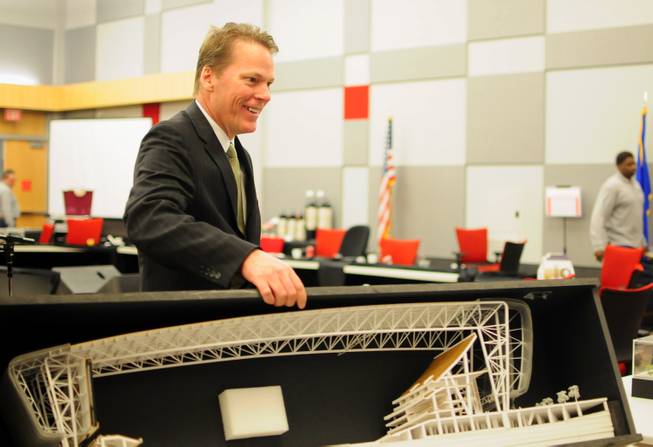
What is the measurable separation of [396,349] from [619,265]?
4.77m

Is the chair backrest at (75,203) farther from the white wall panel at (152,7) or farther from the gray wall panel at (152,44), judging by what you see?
the white wall panel at (152,7)

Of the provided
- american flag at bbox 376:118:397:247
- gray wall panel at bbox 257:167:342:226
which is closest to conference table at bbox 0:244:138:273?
gray wall panel at bbox 257:167:342:226

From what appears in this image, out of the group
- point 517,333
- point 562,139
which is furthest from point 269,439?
point 562,139

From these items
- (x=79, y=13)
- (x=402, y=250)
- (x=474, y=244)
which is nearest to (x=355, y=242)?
(x=402, y=250)

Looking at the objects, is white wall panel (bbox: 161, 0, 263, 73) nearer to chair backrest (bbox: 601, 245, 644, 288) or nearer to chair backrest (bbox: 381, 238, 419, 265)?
chair backrest (bbox: 381, 238, 419, 265)

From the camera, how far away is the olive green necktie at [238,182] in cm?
163

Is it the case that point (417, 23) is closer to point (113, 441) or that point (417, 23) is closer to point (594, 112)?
point (594, 112)

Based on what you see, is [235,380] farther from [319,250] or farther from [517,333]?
[319,250]

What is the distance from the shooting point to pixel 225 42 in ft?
4.97

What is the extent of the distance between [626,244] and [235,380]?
282 inches

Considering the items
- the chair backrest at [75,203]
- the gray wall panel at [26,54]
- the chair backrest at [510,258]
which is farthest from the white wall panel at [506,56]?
the gray wall panel at [26,54]

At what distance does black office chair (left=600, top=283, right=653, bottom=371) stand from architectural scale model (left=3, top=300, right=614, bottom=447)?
336 centimetres

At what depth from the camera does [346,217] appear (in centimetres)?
1059

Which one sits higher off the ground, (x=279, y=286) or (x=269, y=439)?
(x=279, y=286)
